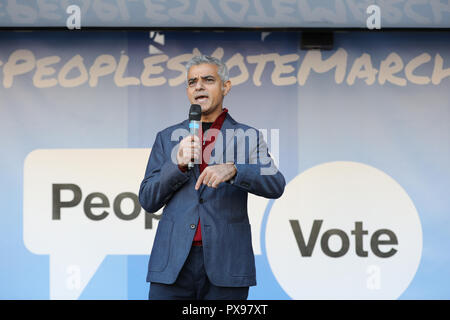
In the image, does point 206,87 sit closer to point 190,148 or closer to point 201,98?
point 201,98

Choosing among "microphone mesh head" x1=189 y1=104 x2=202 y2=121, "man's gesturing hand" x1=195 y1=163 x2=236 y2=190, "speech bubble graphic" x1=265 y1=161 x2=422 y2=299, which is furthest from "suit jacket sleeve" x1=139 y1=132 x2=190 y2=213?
"speech bubble graphic" x1=265 y1=161 x2=422 y2=299

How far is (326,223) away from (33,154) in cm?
206

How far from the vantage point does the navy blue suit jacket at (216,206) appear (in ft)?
8.45

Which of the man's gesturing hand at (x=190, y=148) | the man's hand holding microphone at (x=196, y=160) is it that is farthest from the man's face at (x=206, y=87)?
the man's gesturing hand at (x=190, y=148)

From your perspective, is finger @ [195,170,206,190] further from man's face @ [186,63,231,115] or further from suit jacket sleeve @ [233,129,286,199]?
man's face @ [186,63,231,115]

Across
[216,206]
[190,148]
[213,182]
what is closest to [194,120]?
[190,148]

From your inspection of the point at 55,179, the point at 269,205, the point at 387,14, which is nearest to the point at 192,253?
the point at 269,205

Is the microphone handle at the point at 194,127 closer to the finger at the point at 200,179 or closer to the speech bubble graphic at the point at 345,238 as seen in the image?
the finger at the point at 200,179

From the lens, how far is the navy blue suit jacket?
257cm

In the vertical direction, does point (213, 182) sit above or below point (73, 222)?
above

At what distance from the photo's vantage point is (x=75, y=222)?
13.6 ft

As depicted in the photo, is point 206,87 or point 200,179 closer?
point 200,179

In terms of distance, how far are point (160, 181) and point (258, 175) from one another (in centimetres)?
42

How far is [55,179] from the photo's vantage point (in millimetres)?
4168
